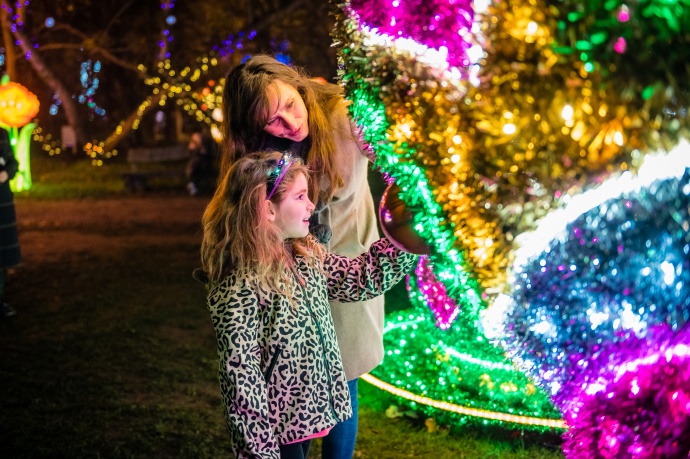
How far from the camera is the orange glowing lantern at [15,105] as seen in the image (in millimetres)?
13859

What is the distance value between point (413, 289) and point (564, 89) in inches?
134

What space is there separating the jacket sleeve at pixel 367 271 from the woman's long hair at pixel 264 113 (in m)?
0.26

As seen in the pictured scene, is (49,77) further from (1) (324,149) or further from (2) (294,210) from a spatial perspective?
(2) (294,210)

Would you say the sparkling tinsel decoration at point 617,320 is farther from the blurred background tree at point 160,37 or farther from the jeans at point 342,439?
the blurred background tree at point 160,37

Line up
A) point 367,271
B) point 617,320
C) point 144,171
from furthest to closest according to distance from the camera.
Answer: point 144,171 < point 367,271 < point 617,320

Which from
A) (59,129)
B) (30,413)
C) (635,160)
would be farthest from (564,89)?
(59,129)

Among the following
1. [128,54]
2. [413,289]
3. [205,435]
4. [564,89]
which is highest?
[128,54]

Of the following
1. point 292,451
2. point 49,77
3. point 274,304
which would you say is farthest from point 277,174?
point 49,77

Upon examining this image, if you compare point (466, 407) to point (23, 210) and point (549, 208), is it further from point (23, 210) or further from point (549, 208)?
point (23, 210)

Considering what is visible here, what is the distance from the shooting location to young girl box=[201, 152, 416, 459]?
239 cm

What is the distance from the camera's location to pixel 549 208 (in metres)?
1.34

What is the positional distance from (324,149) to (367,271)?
1.50 ft

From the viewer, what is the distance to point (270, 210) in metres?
2.57

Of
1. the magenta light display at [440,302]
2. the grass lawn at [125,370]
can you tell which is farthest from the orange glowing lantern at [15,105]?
the magenta light display at [440,302]
